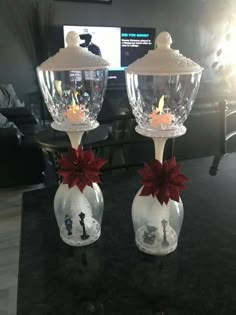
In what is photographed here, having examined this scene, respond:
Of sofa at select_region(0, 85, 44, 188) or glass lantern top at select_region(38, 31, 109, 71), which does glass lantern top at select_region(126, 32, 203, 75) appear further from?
sofa at select_region(0, 85, 44, 188)

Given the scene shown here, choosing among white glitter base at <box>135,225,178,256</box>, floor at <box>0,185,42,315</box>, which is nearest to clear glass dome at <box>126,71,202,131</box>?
white glitter base at <box>135,225,178,256</box>

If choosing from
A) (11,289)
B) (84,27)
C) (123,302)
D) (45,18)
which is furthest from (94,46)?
(123,302)

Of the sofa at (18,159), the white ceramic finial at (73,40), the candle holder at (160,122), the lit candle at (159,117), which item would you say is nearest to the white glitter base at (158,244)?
the candle holder at (160,122)

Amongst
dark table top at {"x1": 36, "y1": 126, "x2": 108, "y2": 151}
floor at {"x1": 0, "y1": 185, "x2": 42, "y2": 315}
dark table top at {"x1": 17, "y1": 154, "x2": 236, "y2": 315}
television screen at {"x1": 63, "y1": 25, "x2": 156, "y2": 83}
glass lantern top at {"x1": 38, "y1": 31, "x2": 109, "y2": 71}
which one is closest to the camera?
dark table top at {"x1": 17, "y1": 154, "x2": 236, "y2": 315}

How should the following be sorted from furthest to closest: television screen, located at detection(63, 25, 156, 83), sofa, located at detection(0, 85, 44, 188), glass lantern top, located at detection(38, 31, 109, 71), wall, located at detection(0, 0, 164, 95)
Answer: television screen, located at detection(63, 25, 156, 83) → wall, located at detection(0, 0, 164, 95) → sofa, located at detection(0, 85, 44, 188) → glass lantern top, located at detection(38, 31, 109, 71)

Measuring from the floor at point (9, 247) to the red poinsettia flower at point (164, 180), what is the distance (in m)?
1.14

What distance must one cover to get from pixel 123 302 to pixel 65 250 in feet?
0.73

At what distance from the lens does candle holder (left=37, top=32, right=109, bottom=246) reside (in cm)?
71

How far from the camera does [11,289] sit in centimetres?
156

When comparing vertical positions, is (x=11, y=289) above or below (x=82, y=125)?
below

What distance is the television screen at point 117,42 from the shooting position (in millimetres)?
4570

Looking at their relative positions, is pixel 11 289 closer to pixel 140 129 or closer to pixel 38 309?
pixel 38 309

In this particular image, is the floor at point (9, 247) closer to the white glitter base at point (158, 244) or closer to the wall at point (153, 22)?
the white glitter base at point (158, 244)

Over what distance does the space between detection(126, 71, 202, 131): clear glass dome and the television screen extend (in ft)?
13.4
